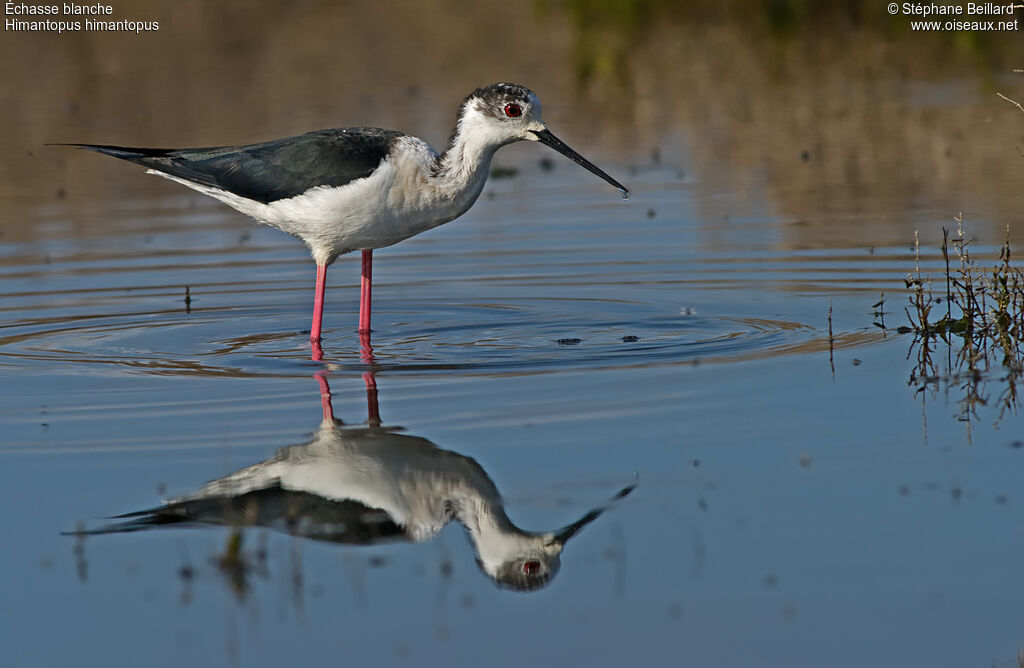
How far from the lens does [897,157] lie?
49.9 feet

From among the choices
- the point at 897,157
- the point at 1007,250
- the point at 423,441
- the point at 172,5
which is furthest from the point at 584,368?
the point at 172,5

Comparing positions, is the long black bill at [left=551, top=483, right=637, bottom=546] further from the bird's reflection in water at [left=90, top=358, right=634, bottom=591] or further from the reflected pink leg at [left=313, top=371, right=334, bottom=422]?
the reflected pink leg at [left=313, top=371, right=334, bottom=422]

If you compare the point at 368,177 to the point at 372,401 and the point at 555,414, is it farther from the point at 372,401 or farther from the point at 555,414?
the point at 555,414

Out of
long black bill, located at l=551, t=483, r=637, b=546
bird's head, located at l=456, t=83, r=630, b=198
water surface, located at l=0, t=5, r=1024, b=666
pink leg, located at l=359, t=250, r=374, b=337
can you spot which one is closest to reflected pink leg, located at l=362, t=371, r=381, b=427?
water surface, located at l=0, t=5, r=1024, b=666

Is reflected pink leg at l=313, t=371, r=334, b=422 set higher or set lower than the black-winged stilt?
lower

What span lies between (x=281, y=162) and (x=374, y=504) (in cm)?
370

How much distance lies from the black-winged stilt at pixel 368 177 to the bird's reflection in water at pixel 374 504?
8.11 ft

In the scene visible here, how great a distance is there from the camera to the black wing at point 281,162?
27.6 ft

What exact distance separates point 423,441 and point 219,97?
1523 centimetres

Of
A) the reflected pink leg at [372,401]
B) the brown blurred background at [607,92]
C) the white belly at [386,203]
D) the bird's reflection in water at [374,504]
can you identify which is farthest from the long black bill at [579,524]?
the brown blurred background at [607,92]

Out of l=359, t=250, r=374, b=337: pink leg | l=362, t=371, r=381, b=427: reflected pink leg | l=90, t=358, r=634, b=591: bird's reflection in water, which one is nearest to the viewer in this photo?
l=90, t=358, r=634, b=591: bird's reflection in water

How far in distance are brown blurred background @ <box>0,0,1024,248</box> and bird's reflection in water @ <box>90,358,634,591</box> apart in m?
5.90

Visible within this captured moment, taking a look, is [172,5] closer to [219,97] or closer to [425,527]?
[219,97]

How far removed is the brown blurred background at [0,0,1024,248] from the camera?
46.0ft
